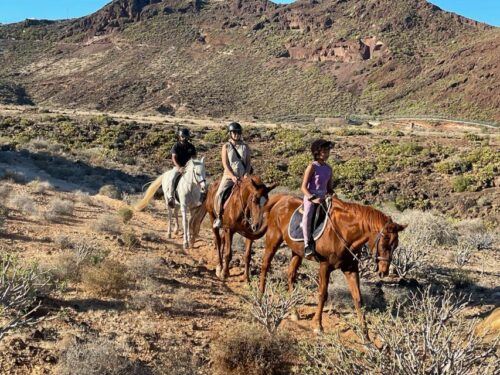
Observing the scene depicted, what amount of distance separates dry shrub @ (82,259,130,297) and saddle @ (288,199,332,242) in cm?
270

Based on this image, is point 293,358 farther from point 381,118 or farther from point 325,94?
point 325,94

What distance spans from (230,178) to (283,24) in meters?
117

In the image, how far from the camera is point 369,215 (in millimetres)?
6180

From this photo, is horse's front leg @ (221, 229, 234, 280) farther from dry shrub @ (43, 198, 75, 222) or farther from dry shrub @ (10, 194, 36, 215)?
dry shrub @ (10, 194, 36, 215)

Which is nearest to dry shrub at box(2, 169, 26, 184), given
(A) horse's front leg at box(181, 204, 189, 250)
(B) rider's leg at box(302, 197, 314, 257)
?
(A) horse's front leg at box(181, 204, 189, 250)

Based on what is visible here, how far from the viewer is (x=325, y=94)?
85.6 meters

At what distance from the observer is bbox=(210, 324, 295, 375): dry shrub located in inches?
210

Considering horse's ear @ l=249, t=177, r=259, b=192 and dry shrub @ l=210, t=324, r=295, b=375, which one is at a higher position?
horse's ear @ l=249, t=177, r=259, b=192

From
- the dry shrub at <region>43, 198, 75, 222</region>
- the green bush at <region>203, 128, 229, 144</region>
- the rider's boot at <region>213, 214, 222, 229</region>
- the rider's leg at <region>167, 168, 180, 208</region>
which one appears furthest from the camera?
the green bush at <region>203, 128, 229, 144</region>

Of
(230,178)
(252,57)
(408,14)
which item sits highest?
(408,14)

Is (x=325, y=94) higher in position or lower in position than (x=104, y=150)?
higher

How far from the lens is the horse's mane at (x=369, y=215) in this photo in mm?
6031

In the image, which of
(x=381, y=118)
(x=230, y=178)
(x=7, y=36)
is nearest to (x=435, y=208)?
(x=230, y=178)

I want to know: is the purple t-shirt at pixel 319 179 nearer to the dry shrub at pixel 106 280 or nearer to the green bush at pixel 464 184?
the dry shrub at pixel 106 280
